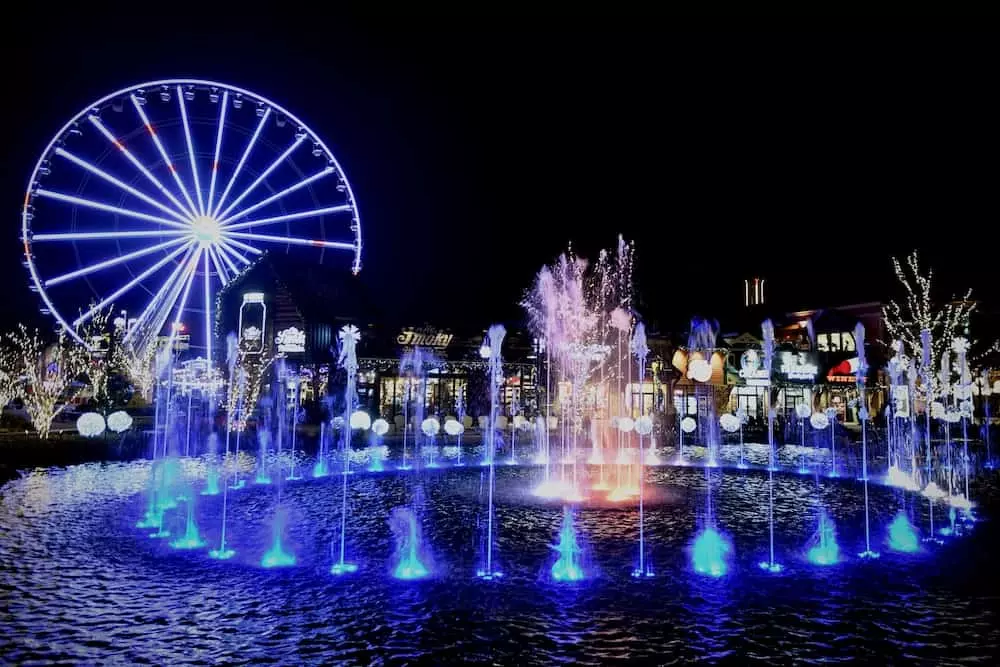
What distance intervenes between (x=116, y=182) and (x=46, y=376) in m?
11.7

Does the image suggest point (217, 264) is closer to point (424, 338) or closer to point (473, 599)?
point (424, 338)

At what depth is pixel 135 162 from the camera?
110 ft

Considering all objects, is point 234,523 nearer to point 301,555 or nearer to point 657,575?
point 301,555

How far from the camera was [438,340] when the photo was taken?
4000 centimetres

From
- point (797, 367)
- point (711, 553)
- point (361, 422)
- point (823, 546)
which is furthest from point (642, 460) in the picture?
point (797, 367)

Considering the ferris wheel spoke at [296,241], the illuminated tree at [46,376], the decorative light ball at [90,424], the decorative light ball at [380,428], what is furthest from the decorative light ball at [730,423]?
the illuminated tree at [46,376]

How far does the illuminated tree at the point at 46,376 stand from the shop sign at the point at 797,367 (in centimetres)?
3694

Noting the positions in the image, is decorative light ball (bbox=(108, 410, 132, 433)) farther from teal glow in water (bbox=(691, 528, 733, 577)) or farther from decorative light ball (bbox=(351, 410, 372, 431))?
teal glow in water (bbox=(691, 528, 733, 577))

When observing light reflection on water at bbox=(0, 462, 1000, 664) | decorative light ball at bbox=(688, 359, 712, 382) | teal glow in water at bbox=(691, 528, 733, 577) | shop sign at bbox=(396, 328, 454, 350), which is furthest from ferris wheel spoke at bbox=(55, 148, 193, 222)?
teal glow in water at bbox=(691, 528, 733, 577)

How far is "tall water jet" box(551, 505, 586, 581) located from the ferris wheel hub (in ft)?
96.9

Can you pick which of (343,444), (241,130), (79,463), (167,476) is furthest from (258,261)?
(167,476)

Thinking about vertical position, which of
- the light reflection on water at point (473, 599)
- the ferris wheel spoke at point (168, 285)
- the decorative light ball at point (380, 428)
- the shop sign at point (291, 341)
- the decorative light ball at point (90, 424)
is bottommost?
the light reflection on water at point (473, 599)

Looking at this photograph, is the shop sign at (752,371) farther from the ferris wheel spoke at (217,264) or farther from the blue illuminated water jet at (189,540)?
the blue illuminated water jet at (189,540)

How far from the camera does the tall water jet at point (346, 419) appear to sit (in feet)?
30.6
